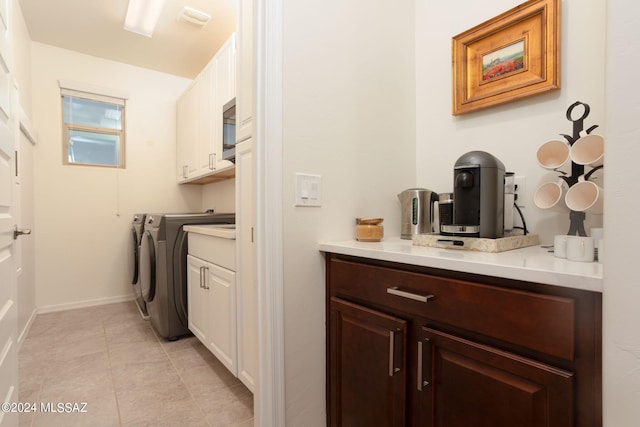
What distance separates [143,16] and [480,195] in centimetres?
304

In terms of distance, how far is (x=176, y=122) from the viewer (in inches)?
152

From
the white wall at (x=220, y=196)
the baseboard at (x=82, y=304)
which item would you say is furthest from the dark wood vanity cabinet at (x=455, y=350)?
the baseboard at (x=82, y=304)

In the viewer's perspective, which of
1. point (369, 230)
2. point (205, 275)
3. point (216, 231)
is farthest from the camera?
point (205, 275)

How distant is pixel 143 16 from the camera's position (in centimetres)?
264

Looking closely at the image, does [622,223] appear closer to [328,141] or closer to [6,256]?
[328,141]

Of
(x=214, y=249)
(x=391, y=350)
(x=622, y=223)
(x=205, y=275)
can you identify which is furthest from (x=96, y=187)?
(x=622, y=223)

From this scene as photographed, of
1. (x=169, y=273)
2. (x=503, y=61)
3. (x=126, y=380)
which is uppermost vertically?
(x=503, y=61)

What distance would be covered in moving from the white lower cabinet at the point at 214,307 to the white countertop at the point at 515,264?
94 centimetres

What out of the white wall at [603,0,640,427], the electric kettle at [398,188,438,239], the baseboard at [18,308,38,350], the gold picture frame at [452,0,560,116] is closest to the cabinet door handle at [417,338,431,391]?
the white wall at [603,0,640,427]

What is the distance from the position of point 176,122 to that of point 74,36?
3.92ft

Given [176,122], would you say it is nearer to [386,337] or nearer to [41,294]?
[41,294]

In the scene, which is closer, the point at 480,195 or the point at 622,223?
the point at 622,223

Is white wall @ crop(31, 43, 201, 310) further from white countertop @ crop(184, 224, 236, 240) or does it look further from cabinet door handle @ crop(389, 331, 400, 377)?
cabinet door handle @ crop(389, 331, 400, 377)

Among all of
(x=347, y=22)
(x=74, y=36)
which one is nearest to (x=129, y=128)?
(x=74, y=36)
